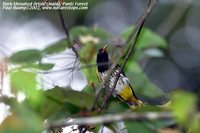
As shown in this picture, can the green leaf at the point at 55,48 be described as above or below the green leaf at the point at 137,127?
above

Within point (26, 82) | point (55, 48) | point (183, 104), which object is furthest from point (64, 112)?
point (183, 104)

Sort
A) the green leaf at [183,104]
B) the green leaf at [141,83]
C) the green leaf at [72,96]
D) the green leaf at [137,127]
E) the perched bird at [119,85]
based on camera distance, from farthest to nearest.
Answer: the perched bird at [119,85] → the green leaf at [141,83] → the green leaf at [137,127] → the green leaf at [72,96] → the green leaf at [183,104]

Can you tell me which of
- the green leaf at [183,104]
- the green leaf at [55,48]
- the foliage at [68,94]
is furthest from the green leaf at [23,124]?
the green leaf at [55,48]

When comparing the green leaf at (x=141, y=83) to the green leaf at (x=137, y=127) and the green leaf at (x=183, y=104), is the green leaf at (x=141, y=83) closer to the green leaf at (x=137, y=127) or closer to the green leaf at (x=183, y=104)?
the green leaf at (x=137, y=127)

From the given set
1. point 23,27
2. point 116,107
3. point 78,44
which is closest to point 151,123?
point 116,107

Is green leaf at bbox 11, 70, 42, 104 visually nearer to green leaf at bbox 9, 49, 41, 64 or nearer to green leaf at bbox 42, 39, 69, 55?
green leaf at bbox 9, 49, 41, 64

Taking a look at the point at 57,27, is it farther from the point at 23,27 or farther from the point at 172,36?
the point at 172,36

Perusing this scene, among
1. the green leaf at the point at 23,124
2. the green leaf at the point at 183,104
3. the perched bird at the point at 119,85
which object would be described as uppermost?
the green leaf at the point at 183,104
